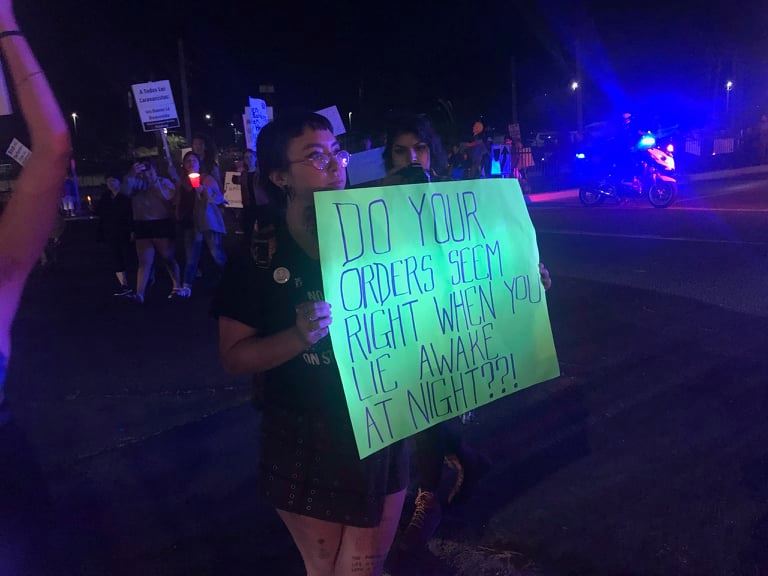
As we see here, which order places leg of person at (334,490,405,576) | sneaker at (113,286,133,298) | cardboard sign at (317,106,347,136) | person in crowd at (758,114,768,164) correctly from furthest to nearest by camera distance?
person in crowd at (758,114,768,164) → sneaker at (113,286,133,298) → cardboard sign at (317,106,347,136) → leg of person at (334,490,405,576)

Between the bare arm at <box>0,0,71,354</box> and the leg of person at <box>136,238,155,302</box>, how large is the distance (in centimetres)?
686

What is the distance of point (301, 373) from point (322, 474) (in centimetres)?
27

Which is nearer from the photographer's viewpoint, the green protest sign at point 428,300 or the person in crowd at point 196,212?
the green protest sign at point 428,300

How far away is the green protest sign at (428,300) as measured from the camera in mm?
1755

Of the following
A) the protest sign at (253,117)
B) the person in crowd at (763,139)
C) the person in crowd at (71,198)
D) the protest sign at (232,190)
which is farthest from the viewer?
the person in crowd at (763,139)

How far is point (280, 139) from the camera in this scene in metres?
1.82

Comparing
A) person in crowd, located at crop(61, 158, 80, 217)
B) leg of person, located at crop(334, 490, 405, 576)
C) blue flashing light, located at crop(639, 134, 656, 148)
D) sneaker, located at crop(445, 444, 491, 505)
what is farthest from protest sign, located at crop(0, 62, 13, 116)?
person in crowd, located at crop(61, 158, 80, 217)

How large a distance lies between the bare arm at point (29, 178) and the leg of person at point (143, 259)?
270 inches

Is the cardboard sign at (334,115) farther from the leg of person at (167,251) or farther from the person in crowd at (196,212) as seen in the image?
the leg of person at (167,251)

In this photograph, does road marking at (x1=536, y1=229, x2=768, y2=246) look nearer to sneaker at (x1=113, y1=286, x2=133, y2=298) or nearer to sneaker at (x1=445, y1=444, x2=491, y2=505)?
sneaker at (x1=113, y1=286, x2=133, y2=298)

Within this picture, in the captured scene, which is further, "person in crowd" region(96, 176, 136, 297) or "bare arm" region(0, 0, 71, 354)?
"person in crowd" region(96, 176, 136, 297)

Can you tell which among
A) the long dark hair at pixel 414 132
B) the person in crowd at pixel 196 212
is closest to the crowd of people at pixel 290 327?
the long dark hair at pixel 414 132

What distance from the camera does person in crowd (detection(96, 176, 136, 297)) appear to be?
8.88m

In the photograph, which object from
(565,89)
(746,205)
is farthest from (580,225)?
(565,89)
